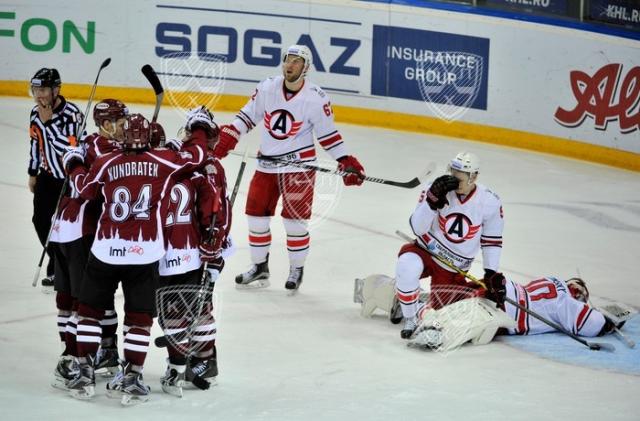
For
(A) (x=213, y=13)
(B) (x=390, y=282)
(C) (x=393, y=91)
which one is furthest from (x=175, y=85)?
(B) (x=390, y=282)

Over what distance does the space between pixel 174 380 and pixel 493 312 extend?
174cm

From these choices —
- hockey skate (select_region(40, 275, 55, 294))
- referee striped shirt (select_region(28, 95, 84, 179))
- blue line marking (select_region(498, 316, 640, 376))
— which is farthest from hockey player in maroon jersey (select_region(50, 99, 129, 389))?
blue line marking (select_region(498, 316, 640, 376))

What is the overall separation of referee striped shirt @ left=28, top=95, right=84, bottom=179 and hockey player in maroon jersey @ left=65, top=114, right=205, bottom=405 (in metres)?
1.55

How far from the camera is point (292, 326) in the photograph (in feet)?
20.5

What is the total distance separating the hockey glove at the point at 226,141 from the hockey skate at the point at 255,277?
65cm

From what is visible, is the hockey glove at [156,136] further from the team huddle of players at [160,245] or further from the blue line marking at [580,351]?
the blue line marking at [580,351]

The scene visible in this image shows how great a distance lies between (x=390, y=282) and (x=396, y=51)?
510 centimetres

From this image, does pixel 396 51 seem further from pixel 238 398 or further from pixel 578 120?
pixel 238 398

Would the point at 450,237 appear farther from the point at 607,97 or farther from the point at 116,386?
the point at 607,97

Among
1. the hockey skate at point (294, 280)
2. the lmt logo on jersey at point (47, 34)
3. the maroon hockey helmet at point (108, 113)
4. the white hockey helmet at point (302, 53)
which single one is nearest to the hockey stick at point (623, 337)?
the hockey skate at point (294, 280)

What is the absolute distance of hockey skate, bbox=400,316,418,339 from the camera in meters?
6.03

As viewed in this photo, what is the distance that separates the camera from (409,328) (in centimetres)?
605

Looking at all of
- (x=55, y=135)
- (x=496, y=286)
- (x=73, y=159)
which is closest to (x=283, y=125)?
(x=55, y=135)

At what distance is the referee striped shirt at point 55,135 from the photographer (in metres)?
6.39
